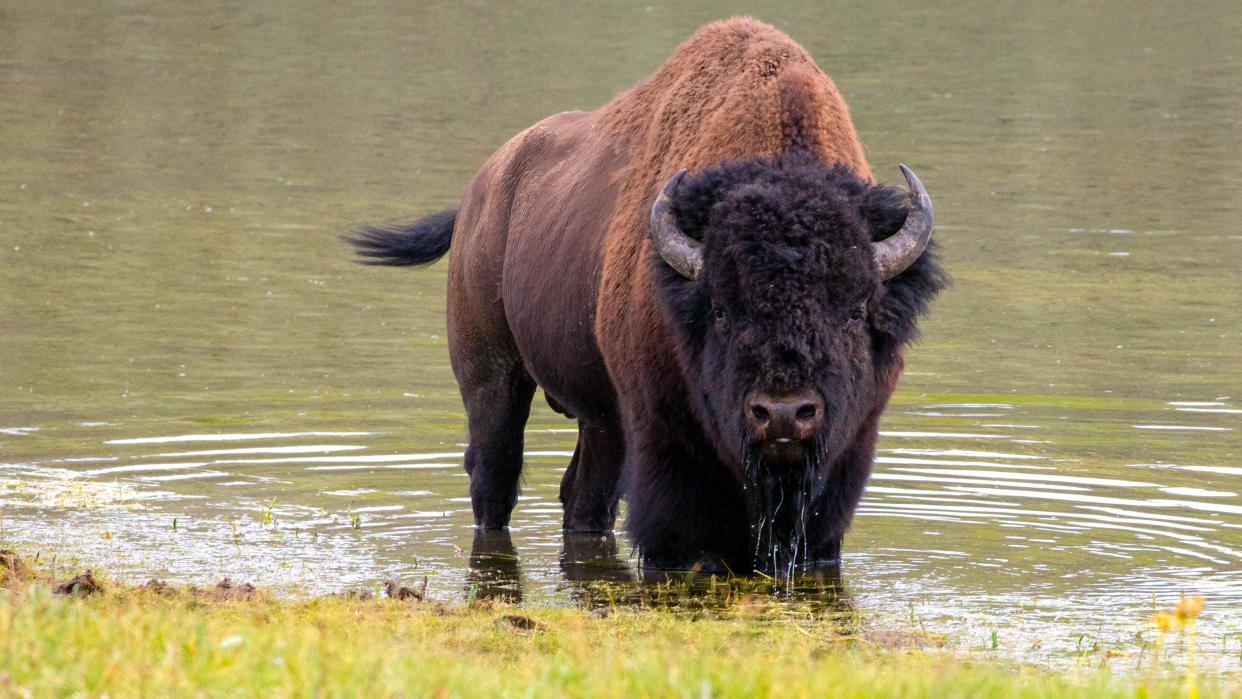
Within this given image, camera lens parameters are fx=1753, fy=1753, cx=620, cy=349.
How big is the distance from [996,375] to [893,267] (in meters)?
6.65

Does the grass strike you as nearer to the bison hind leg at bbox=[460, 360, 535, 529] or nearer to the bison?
the bison

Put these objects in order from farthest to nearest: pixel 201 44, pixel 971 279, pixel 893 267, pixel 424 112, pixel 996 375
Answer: pixel 201 44, pixel 424 112, pixel 971 279, pixel 996 375, pixel 893 267

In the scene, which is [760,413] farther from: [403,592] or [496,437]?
[496,437]

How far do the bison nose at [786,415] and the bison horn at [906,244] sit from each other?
0.73 m

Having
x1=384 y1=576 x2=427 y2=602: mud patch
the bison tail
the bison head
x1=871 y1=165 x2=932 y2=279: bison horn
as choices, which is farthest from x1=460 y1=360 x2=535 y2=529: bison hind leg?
x1=871 y1=165 x2=932 y2=279: bison horn

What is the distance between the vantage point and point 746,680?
13.9 ft

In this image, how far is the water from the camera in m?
8.20

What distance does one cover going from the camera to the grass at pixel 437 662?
160 inches

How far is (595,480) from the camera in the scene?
A: 904cm

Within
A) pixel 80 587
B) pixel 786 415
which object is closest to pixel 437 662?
pixel 786 415

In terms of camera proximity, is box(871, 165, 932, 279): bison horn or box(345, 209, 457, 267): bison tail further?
box(345, 209, 457, 267): bison tail

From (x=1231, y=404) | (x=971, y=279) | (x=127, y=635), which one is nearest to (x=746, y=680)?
(x=127, y=635)

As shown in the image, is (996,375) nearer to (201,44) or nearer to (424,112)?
(424,112)

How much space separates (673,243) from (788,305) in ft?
2.11
